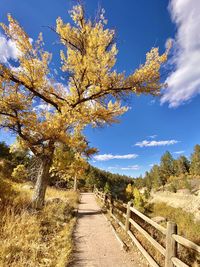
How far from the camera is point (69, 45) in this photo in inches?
378

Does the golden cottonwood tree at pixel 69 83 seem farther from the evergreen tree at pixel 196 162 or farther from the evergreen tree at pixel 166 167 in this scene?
the evergreen tree at pixel 166 167

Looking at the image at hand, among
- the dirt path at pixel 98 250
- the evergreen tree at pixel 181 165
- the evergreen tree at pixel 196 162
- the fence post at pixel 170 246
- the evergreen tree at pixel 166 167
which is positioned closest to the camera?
the fence post at pixel 170 246

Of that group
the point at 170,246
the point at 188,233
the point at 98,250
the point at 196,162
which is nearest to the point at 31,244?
the point at 98,250

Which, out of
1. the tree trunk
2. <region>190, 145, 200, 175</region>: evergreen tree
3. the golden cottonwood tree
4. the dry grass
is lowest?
the dry grass

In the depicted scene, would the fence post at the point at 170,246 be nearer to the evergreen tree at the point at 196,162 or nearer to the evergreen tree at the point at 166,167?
the evergreen tree at the point at 196,162

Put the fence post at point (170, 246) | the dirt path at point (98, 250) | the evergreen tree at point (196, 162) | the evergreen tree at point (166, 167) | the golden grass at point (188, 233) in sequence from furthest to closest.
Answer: the evergreen tree at point (166, 167) → the evergreen tree at point (196, 162) → the golden grass at point (188, 233) → the dirt path at point (98, 250) → the fence post at point (170, 246)

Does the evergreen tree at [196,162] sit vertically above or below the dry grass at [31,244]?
above

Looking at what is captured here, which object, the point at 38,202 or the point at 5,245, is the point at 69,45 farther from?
the point at 5,245

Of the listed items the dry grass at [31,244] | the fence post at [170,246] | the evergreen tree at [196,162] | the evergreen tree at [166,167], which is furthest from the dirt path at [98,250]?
the evergreen tree at [166,167]

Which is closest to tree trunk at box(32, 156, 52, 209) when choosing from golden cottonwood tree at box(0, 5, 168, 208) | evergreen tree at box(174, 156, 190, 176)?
golden cottonwood tree at box(0, 5, 168, 208)

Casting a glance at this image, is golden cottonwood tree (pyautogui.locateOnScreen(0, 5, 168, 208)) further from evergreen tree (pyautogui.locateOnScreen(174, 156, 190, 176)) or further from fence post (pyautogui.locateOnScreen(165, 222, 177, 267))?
evergreen tree (pyautogui.locateOnScreen(174, 156, 190, 176))

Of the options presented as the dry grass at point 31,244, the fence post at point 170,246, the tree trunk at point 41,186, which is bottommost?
the dry grass at point 31,244

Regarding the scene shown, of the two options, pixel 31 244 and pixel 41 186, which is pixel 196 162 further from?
pixel 31 244

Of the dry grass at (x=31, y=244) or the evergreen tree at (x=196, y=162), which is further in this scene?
the evergreen tree at (x=196, y=162)
